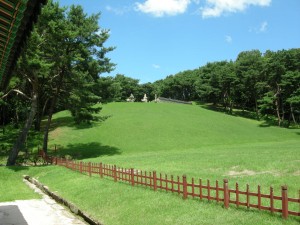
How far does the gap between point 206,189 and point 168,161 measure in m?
10.6

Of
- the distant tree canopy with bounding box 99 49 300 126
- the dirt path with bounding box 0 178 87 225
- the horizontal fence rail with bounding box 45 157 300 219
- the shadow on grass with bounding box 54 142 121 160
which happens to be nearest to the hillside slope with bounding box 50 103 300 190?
the shadow on grass with bounding box 54 142 121 160

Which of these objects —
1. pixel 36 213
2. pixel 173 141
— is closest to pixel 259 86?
pixel 173 141

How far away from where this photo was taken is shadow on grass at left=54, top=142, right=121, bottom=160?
34.3 metres

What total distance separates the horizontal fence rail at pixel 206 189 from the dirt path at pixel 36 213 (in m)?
3.03

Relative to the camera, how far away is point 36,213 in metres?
12.5

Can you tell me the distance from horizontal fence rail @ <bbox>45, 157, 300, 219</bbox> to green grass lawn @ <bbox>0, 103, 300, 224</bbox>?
256mm

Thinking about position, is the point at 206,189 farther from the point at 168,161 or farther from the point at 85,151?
the point at 85,151

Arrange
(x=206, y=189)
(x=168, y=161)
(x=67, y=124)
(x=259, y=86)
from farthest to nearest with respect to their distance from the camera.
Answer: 1. (x=259, y=86)
2. (x=67, y=124)
3. (x=168, y=161)
4. (x=206, y=189)

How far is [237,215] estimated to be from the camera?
8.62 metres

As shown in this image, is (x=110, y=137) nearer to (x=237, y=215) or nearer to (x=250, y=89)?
(x=237, y=215)

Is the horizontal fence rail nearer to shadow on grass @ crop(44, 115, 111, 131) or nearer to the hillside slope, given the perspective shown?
the hillside slope

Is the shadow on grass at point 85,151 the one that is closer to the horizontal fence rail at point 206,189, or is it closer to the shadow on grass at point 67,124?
the shadow on grass at point 67,124

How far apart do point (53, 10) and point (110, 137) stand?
767 inches

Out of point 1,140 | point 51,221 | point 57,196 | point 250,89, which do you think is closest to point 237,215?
point 51,221
